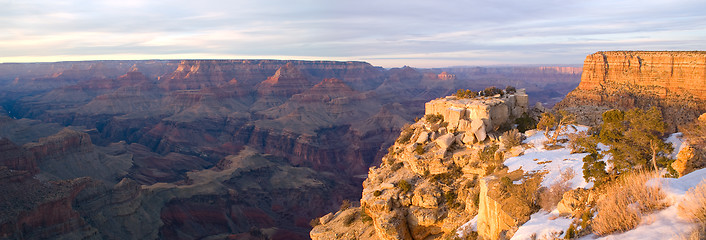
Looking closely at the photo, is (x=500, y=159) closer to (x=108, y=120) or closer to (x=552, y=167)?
(x=552, y=167)

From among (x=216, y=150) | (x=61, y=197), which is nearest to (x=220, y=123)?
(x=216, y=150)

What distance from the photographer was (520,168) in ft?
63.2

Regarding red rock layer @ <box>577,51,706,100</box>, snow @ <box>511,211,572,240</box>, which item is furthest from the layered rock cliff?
snow @ <box>511,211,572,240</box>

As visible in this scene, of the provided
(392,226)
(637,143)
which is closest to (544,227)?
(637,143)

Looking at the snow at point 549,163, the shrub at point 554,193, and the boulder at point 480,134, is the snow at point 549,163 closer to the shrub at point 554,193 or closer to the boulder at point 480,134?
the shrub at point 554,193

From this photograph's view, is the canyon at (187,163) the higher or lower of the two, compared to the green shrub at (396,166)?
lower

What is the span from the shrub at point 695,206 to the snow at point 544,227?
3201 mm

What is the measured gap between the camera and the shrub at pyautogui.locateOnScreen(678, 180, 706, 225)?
29.8 feet

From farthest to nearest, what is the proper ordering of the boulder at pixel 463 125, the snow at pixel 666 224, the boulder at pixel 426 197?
the boulder at pixel 463 125, the boulder at pixel 426 197, the snow at pixel 666 224

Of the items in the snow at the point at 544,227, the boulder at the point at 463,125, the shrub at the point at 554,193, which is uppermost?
the boulder at the point at 463,125

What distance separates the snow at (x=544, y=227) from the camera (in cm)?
1225

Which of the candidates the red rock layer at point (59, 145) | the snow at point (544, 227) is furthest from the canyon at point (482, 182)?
the red rock layer at point (59, 145)

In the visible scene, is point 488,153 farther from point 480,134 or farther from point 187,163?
point 187,163

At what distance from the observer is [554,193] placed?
1514 centimetres
